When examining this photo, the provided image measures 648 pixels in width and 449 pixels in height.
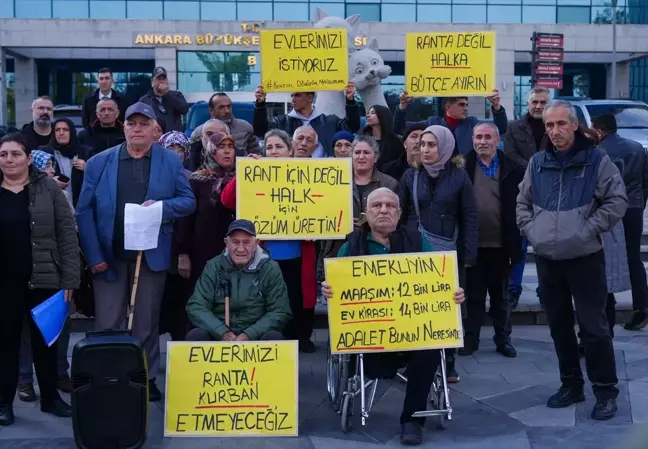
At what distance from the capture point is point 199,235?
705 cm

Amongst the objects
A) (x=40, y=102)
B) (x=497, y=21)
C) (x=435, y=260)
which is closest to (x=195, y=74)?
(x=497, y=21)

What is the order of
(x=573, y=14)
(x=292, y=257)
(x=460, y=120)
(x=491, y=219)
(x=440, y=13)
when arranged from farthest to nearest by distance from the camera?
(x=573, y=14) < (x=440, y=13) < (x=460, y=120) < (x=491, y=219) < (x=292, y=257)

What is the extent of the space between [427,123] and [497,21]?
1268 inches

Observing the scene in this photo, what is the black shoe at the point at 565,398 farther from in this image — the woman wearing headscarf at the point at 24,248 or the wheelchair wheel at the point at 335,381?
the woman wearing headscarf at the point at 24,248

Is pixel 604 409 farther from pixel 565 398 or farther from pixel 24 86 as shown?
pixel 24 86

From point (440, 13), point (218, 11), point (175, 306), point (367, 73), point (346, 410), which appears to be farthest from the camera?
point (440, 13)

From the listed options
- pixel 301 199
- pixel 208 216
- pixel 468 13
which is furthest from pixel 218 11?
pixel 301 199

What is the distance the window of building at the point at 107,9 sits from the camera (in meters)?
37.7

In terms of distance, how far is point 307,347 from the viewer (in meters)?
8.02

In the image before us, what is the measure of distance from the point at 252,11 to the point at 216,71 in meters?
2.72

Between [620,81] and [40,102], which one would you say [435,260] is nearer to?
[40,102]

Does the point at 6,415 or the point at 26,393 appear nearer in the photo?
the point at 6,415

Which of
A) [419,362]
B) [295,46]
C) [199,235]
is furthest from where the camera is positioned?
[295,46]

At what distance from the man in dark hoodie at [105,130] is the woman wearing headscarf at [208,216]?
155 centimetres
